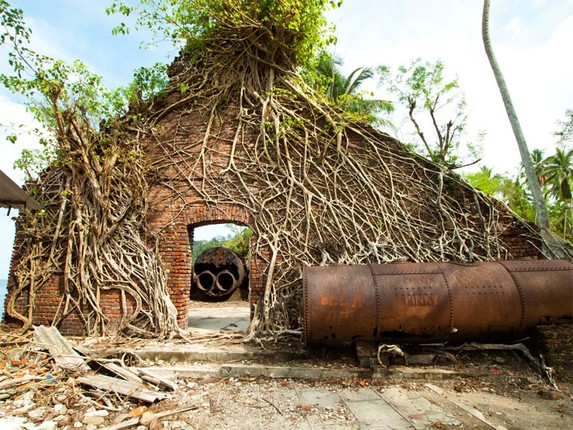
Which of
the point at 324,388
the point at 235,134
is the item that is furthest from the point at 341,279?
the point at 235,134

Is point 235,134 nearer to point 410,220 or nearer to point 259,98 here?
point 259,98

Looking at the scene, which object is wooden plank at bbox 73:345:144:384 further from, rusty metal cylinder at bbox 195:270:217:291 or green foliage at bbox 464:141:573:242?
green foliage at bbox 464:141:573:242

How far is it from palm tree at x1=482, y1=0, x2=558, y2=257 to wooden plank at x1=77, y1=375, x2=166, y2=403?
21.9ft

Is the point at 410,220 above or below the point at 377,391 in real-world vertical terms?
above

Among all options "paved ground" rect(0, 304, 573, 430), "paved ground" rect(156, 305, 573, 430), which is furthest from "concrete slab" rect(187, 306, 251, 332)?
"paved ground" rect(156, 305, 573, 430)

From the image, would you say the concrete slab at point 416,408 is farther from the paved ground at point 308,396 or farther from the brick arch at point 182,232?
the brick arch at point 182,232

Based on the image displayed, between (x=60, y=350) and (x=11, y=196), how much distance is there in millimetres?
1993

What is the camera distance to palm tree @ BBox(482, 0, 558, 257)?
20.7ft

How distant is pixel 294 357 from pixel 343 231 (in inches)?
90.0

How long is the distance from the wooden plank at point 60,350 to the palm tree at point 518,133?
295 inches

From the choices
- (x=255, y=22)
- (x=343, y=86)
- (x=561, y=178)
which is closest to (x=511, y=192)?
(x=561, y=178)

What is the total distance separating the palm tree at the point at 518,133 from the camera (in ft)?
20.7

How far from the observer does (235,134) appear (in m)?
6.49

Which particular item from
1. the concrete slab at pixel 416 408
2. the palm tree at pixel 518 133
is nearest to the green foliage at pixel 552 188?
the palm tree at pixel 518 133
